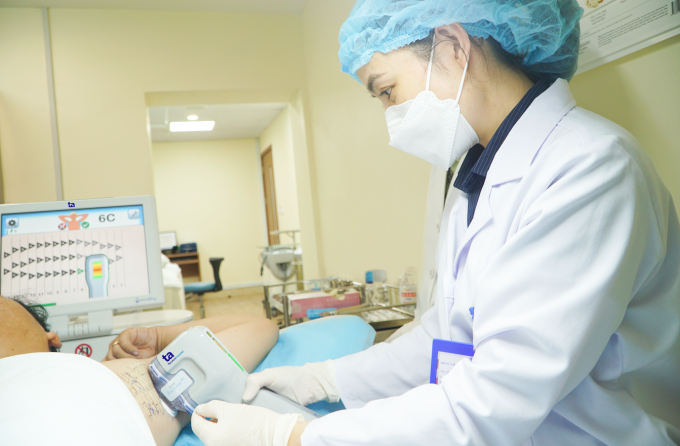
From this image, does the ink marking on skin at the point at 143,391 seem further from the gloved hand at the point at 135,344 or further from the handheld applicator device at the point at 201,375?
the gloved hand at the point at 135,344

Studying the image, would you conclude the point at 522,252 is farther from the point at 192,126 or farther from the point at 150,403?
the point at 192,126

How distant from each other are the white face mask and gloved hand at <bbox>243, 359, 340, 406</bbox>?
0.55 metres

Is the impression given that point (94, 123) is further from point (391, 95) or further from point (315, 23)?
point (391, 95)

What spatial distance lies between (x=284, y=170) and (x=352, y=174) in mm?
3064

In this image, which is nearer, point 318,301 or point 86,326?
point 86,326

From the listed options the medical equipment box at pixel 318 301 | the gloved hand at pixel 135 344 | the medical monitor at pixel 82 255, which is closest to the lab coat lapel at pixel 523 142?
the gloved hand at pixel 135 344

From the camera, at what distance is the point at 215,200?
680 centimetres

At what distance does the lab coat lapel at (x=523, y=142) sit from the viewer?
77 cm

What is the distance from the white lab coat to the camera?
0.60 m

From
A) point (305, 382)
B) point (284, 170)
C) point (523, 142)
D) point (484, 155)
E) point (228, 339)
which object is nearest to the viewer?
point (523, 142)

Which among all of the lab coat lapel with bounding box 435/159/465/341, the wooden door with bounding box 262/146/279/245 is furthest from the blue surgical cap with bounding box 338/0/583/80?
the wooden door with bounding box 262/146/279/245

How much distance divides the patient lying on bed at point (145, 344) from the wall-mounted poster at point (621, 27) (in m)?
1.04

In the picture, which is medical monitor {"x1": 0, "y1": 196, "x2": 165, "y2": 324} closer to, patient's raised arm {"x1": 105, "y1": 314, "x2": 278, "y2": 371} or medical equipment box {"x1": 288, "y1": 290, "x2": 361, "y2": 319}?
patient's raised arm {"x1": 105, "y1": 314, "x2": 278, "y2": 371}

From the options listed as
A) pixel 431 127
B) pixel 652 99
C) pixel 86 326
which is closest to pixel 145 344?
pixel 86 326
